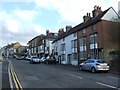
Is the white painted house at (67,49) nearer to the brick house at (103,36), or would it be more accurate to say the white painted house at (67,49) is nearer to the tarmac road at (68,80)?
the brick house at (103,36)

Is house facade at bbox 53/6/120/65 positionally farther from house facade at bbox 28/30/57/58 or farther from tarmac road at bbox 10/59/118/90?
house facade at bbox 28/30/57/58

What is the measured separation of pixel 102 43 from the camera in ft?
143

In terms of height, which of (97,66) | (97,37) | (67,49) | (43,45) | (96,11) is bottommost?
(97,66)

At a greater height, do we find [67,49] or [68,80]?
[67,49]

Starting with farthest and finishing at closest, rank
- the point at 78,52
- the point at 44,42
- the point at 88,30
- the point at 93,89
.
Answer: the point at 44,42, the point at 78,52, the point at 88,30, the point at 93,89

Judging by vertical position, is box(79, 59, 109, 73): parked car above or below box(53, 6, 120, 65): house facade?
below

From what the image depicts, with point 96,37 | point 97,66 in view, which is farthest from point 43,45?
point 97,66

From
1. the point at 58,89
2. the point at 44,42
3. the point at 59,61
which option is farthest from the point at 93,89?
the point at 44,42

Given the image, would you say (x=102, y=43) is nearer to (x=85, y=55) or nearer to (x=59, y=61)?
(x=85, y=55)

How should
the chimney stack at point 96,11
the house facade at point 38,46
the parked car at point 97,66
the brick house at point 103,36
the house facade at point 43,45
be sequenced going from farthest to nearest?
the house facade at point 38,46, the house facade at point 43,45, the chimney stack at point 96,11, the brick house at point 103,36, the parked car at point 97,66

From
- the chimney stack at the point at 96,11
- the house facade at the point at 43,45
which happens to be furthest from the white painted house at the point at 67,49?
the house facade at the point at 43,45

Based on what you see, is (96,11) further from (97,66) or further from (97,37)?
(97,66)

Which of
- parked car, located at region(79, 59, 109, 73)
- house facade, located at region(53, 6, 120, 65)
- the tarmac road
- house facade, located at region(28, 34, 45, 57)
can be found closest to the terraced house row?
house facade, located at region(53, 6, 120, 65)

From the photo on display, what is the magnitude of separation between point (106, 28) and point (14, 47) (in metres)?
143
